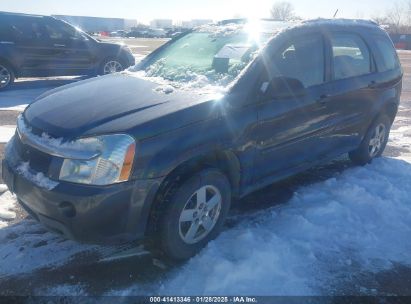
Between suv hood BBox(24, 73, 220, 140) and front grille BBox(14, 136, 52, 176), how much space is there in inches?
6.0

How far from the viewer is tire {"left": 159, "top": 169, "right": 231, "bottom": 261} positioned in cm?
291

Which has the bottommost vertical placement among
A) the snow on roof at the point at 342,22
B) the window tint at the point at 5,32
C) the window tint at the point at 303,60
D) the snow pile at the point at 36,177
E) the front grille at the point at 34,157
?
the window tint at the point at 5,32

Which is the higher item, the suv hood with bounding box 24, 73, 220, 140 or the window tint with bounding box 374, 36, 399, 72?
the window tint with bounding box 374, 36, 399, 72

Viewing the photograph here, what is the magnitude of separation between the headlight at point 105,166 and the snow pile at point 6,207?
54.3 inches

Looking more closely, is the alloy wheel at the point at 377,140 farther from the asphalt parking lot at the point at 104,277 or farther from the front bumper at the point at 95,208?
the front bumper at the point at 95,208

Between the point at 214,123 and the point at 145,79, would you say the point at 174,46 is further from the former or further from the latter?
the point at 214,123

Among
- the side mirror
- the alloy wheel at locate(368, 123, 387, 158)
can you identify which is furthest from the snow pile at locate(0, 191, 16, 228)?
the alloy wheel at locate(368, 123, 387, 158)

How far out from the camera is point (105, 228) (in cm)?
268

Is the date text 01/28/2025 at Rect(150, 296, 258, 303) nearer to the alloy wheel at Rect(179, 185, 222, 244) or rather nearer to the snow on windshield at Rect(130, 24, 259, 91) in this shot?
the alloy wheel at Rect(179, 185, 222, 244)

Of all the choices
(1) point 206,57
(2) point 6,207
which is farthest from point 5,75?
(1) point 206,57

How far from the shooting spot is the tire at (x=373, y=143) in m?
5.13

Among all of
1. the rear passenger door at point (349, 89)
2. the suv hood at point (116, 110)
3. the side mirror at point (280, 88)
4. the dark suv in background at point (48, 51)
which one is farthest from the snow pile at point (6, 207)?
the dark suv in background at point (48, 51)

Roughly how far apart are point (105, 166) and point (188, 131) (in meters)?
0.63

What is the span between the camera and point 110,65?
11.3 metres
